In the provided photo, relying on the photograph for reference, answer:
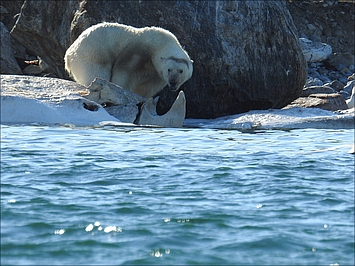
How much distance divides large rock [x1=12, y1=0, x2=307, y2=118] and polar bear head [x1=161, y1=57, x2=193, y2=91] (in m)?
0.90

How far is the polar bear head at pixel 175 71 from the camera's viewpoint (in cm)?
1084

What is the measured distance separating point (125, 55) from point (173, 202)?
6832mm

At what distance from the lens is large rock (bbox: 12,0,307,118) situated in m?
11.9

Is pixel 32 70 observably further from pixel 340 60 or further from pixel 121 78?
pixel 340 60

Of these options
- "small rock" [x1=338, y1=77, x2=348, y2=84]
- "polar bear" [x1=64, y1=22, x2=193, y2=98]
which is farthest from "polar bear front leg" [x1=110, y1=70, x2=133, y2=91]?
"small rock" [x1=338, y1=77, x2=348, y2=84]

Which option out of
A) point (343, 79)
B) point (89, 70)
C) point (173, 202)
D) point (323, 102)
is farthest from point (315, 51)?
point (173, 202)

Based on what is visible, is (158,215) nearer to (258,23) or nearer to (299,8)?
(258,23)

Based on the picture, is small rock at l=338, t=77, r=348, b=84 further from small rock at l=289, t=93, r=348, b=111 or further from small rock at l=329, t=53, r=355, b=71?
small rock at l=289, t=93, r=348, b=111

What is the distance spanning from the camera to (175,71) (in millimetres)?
10836

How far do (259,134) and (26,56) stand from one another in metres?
11.7

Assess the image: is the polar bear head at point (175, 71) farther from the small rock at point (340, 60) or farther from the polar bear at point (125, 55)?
the small rock at point (340, 60)

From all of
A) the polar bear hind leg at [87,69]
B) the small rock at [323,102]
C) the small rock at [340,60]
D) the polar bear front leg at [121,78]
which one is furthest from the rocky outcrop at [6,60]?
the small rock at [340,60]

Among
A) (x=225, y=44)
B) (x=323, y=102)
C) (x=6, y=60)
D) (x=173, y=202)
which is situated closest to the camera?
(x=173, y=202)

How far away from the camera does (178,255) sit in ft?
11.6
